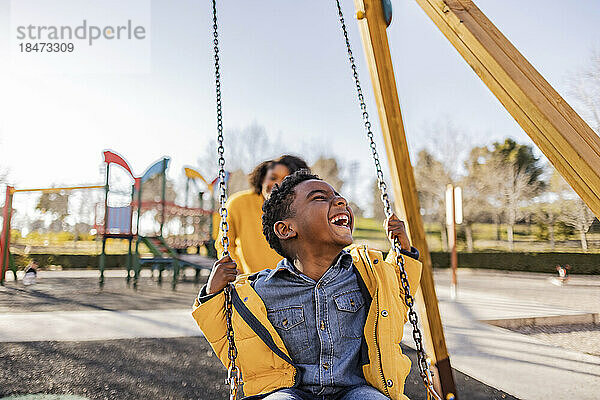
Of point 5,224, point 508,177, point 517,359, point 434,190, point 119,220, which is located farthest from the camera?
point 434,190

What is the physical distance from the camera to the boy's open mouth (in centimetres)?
162

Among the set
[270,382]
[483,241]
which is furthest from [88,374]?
[483,241]

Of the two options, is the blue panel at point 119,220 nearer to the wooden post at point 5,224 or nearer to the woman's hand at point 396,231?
the wooden post at point 5,224

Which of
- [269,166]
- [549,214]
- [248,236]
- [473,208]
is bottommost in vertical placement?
[248,236]

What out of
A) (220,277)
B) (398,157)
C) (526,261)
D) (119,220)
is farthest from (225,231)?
(526,261)

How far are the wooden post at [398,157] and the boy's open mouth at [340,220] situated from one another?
1180mm

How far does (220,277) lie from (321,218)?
421 mm

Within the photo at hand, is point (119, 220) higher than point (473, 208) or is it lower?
lower

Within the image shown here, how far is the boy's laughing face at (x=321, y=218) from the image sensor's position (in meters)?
1.61

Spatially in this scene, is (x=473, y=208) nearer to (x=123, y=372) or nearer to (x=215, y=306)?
(x=123, y=372)

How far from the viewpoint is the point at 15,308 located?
7.02 m

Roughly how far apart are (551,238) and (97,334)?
2115 cm

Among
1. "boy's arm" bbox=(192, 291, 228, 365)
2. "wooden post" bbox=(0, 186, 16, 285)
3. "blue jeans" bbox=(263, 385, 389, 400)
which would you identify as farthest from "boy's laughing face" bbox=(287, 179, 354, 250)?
"wooden post" bbox=(0, 186, 16, 285)

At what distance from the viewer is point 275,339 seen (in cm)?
152
